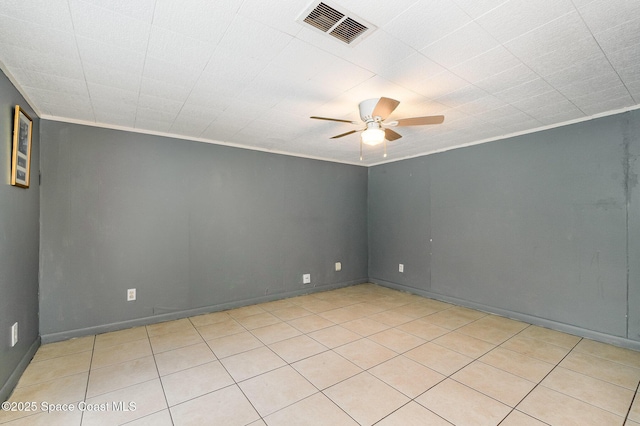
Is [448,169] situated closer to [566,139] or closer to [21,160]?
[566,139]

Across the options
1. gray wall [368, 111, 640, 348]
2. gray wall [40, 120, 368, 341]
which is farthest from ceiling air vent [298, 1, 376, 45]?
gray wall [368, 111, 640, 348]

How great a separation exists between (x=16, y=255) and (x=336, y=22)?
300 cm

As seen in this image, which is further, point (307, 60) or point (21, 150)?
point (21, 150)

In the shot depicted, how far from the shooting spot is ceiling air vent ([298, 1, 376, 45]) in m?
1.45

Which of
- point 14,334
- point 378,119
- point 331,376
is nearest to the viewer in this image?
point 14,334

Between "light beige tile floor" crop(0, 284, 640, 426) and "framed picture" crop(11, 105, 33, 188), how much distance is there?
161 cm

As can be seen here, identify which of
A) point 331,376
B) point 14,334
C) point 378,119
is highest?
point 378,119

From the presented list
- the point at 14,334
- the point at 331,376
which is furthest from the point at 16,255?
the point at 331,376

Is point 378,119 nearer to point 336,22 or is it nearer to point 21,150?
point 336,22

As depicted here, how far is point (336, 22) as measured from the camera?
1.54 meters

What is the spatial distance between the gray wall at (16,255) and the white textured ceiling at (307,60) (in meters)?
0.37

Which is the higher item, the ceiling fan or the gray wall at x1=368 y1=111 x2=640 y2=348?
the ceiling fan

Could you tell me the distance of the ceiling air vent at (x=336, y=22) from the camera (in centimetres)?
145

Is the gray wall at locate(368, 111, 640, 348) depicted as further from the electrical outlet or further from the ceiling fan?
the electrical outlet
